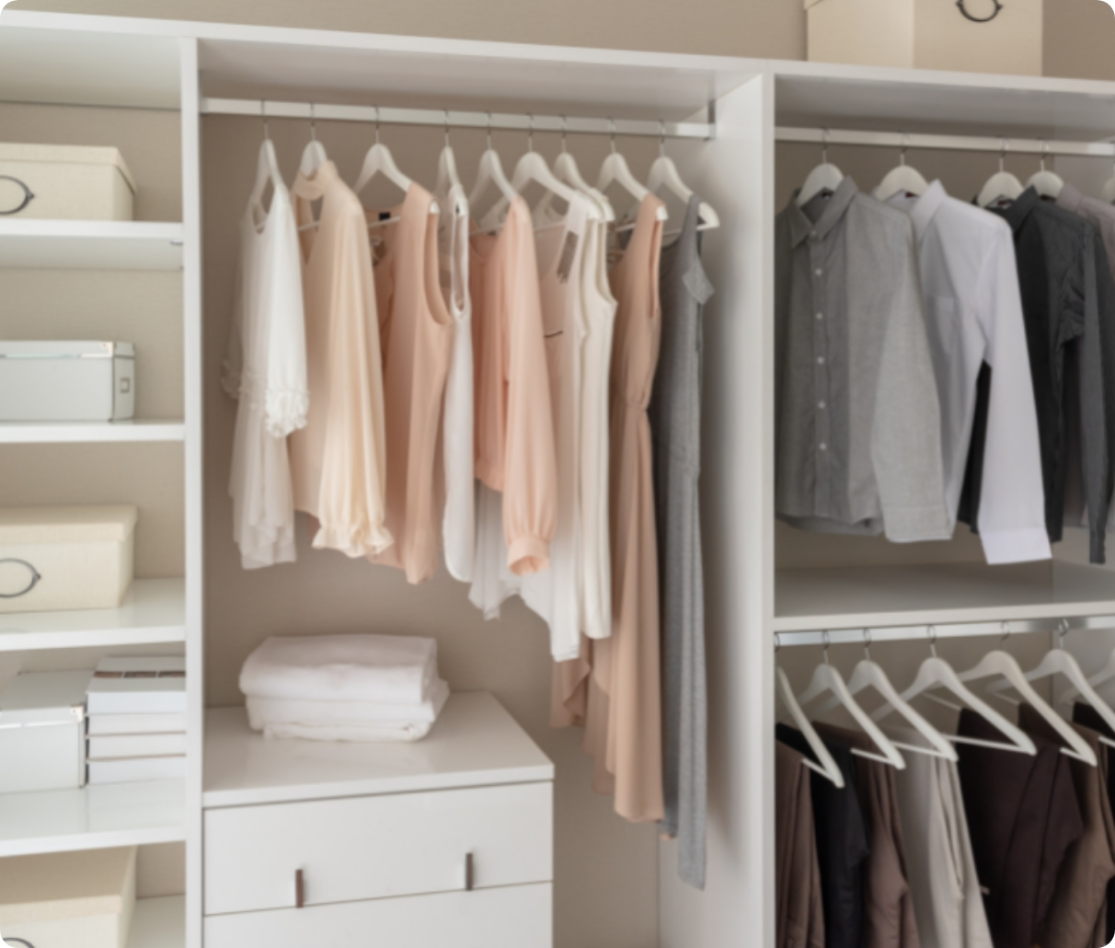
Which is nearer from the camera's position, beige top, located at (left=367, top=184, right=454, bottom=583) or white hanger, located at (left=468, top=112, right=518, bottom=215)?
beige top, located at (left=367, top=184, right=454, bottom=583)

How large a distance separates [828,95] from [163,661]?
5.83ft

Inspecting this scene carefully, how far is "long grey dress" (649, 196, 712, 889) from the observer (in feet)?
6.70

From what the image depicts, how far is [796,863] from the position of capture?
216cm

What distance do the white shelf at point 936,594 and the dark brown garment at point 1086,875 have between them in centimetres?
35

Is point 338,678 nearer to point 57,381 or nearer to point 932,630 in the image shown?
point 57,381

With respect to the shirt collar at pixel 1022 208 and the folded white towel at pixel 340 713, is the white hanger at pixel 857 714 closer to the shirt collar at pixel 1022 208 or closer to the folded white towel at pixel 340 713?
the folded white towel at pixel 340 713

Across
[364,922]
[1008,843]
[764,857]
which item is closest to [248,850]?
[364,922]

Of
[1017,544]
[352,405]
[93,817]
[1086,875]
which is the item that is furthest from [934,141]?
[93,817]

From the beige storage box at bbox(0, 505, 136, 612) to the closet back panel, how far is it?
0.34 meters

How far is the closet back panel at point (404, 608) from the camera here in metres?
2.37

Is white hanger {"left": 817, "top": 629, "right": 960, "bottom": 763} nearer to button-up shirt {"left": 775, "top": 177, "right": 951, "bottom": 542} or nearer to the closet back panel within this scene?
button-up shirt {"left": 775, "top": 177, "right": 951, "bottom": 542}

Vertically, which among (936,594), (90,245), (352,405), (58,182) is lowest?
(936,594)

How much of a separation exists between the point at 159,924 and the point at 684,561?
52.3 inches

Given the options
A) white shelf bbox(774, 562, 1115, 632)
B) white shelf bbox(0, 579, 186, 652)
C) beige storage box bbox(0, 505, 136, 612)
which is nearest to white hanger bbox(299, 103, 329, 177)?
beige storage box bbox(0, 505, 136, 612)
